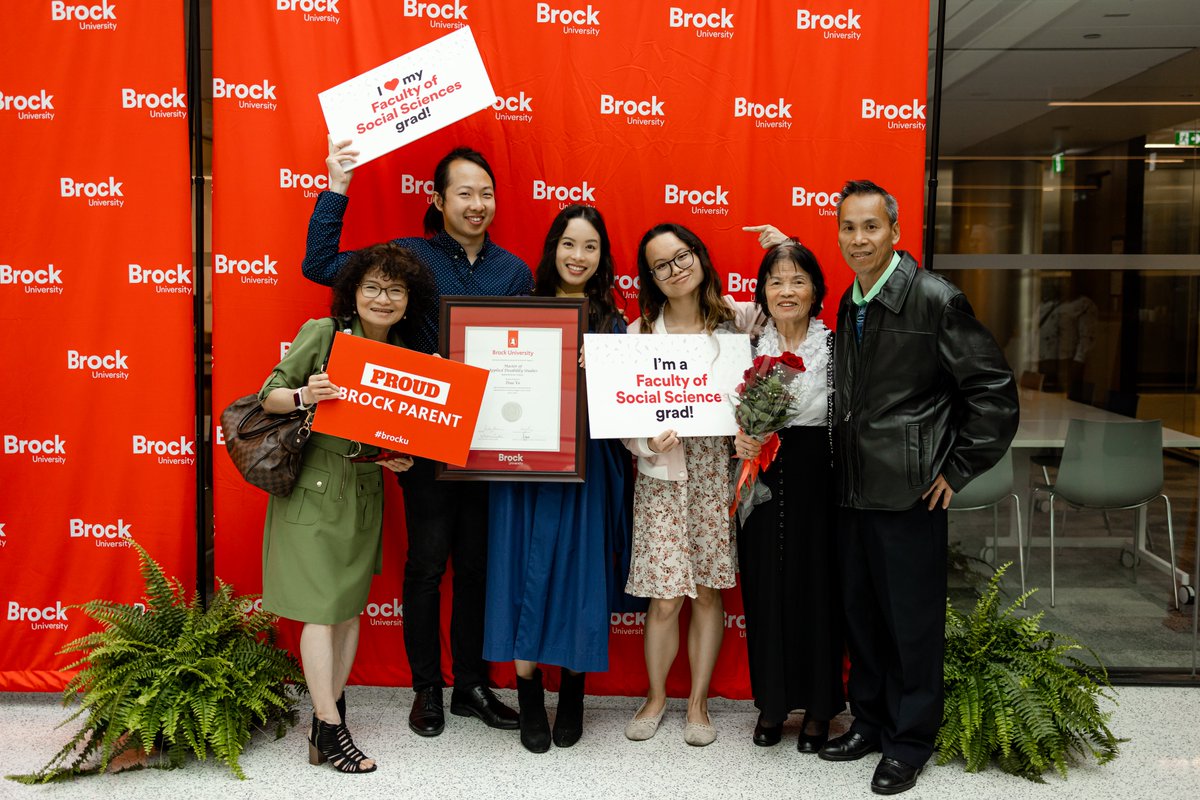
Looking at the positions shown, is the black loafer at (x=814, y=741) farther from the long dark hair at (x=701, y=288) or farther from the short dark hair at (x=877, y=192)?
the short dark hair at (x=877, y=192)

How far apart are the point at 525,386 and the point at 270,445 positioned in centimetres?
84

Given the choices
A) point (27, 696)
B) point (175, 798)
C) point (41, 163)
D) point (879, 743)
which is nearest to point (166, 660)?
point (175, 798)

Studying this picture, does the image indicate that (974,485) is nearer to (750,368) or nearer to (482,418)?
(750,368)

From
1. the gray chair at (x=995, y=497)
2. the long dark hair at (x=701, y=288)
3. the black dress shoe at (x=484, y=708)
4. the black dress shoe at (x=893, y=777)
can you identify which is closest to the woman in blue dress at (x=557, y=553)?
the long dark hair at (x=701, y=288)

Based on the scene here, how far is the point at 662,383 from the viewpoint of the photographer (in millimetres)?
3037

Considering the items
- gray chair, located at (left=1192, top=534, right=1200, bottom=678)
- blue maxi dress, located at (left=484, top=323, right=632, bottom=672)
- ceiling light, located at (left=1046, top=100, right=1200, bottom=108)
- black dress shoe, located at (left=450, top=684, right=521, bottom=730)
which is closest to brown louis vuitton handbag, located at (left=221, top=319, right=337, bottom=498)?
blue maxi dress, located at (left=484, top=323, right=632, bottom=672)

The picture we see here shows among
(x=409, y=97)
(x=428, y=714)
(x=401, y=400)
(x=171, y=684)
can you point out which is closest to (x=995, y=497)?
(x=428, y=714)

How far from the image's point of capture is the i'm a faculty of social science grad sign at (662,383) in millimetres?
3023

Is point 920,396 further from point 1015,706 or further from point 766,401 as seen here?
point 1015,706

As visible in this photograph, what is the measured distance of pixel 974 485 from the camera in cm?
412

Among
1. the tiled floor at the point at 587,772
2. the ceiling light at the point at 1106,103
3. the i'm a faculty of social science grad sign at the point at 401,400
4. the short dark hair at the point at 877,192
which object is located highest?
the ceiling light at the point at 1106,103

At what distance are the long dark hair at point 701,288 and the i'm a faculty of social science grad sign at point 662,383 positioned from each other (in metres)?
0.10

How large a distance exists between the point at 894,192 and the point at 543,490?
1.81m

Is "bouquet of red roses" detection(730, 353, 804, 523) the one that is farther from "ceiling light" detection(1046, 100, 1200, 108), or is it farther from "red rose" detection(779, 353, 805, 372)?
"ceiling light" detection(1046, 100, 1200, 108)
